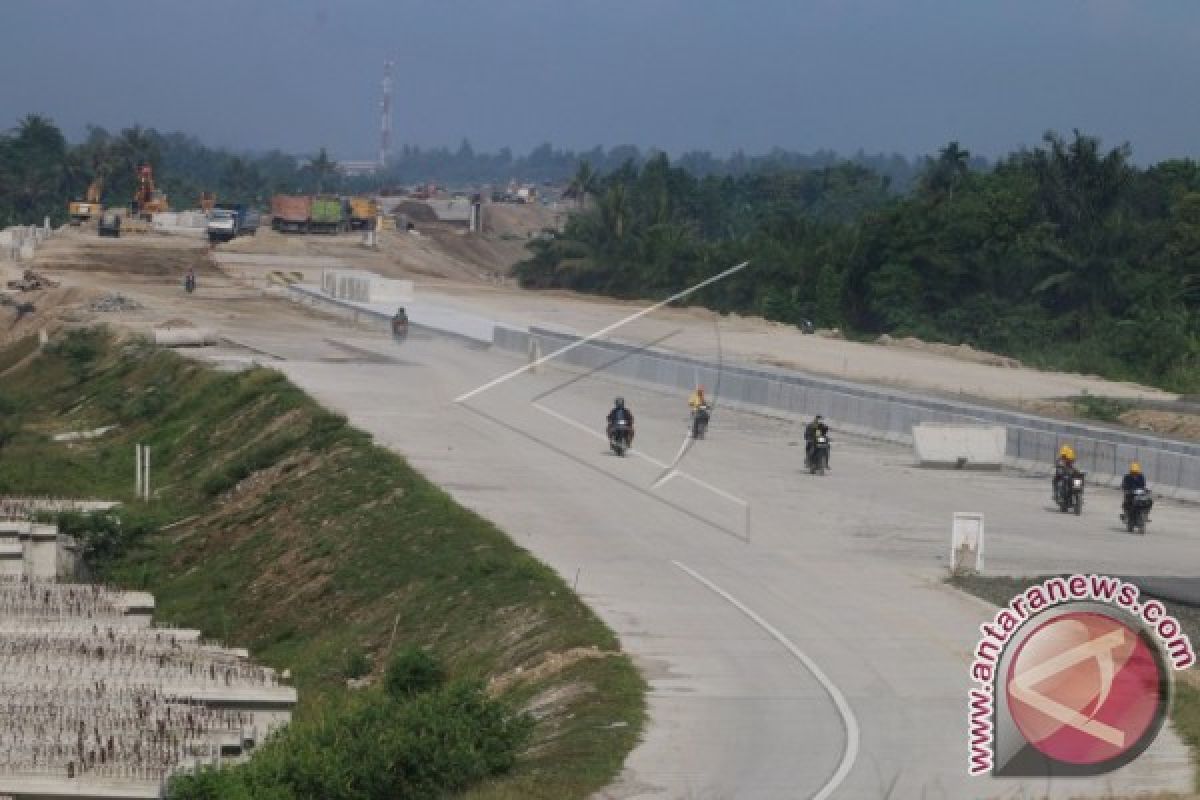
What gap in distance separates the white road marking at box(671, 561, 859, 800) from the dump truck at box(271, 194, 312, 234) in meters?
124

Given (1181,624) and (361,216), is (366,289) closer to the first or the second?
(361,216)

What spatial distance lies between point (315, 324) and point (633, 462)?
44308 millimetres

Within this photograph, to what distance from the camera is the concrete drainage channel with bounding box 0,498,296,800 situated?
21.2 metres

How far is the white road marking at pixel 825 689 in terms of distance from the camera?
1909 cm

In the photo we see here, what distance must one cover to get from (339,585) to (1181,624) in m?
14.0

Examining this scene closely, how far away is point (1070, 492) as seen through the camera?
39844 millimetres

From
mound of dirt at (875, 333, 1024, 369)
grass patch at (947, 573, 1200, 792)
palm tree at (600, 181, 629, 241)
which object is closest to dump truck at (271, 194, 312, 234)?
palm tree at (600, 181, 629, 241)

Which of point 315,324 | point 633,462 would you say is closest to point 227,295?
point 315,324

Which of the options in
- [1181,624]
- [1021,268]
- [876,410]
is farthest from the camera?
[1021,268]

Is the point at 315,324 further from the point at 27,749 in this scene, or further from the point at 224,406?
the point at 27,749

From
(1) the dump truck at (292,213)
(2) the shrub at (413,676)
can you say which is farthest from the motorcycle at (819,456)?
(1) the dump truck at (292,213)

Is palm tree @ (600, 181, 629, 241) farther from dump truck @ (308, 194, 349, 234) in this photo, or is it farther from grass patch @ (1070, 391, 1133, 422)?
grass patch @ (1070, 391, 1133, 422)

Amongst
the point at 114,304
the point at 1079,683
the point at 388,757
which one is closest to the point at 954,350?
the point at 114,304

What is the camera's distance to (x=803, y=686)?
23.3m
